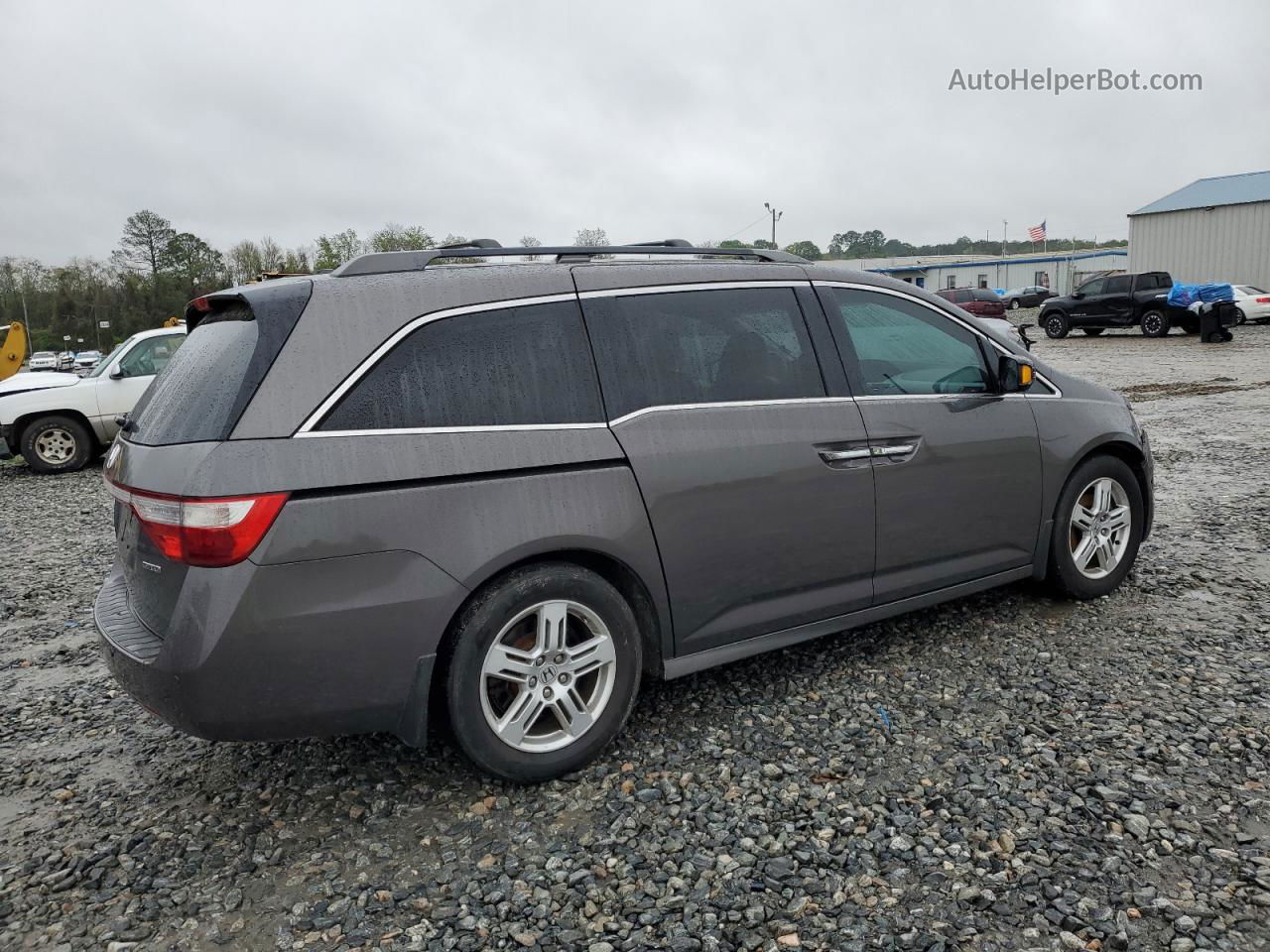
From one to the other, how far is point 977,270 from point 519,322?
7707 centimetres

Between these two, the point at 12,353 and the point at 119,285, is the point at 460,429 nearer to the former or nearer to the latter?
the point at 12,353

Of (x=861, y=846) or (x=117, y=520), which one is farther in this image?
(x=117, y=520)

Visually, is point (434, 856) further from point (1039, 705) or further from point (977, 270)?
point (977, 270)

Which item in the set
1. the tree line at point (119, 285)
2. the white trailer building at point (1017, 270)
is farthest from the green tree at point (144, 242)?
the white trailer building at point (1017, 270)

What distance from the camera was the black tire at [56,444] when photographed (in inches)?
451

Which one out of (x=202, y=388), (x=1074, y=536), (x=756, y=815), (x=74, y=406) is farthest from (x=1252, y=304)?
(x=202, y=388)

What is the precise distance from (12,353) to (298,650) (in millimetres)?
15694

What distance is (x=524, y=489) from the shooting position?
9.94 ft

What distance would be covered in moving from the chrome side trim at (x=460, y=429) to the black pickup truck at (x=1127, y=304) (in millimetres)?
28372

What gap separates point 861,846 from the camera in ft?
9.07

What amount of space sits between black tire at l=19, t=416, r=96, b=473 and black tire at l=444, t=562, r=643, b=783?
10.7 metres

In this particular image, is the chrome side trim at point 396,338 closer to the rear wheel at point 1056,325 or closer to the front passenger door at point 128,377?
the front passenger door at point 128,377

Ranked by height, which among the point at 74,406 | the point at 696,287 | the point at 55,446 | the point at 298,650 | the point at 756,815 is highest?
the point at 696,287

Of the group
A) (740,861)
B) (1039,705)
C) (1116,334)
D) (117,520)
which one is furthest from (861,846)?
(1116,334)
